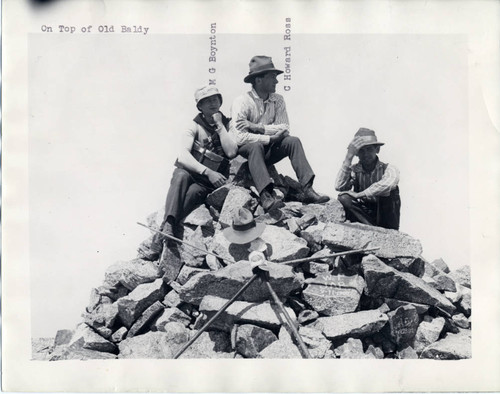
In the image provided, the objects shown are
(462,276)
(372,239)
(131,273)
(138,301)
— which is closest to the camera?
(372,239)

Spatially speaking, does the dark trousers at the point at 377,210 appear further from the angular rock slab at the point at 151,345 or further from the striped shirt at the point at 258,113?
the angular rock slab at the point at 151,345

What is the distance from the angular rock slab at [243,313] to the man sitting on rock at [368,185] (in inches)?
64.5

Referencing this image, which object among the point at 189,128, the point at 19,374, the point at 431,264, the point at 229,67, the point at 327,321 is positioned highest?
the point at 229,67

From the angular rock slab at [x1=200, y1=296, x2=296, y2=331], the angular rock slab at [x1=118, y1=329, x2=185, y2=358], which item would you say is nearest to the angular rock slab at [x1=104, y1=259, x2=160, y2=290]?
the angular rock slab at [x1=118, y1=329, x2=185, y2=358]

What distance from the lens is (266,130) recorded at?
7.30 meters

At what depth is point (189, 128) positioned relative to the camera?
7.32 m

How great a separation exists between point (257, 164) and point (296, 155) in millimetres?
517

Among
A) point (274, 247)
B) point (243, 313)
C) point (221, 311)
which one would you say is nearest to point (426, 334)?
point (274, 247)

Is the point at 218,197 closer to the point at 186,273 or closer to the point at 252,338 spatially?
the point at 186,273

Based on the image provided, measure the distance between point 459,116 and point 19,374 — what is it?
613cm

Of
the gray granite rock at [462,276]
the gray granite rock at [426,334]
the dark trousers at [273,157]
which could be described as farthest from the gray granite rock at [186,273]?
the gray granite rock at [462,276]

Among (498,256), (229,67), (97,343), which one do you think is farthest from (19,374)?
(498,256)

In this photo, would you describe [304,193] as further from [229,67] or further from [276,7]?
[276,7]

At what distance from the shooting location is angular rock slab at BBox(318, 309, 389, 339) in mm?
6328
